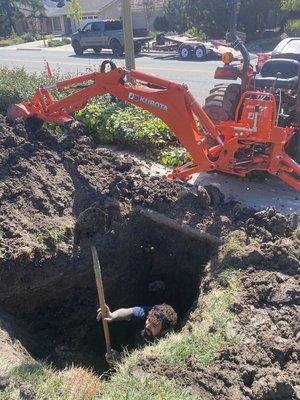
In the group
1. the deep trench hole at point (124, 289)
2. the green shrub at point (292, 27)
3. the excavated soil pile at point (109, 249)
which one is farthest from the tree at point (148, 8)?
the deep trench hole at point (124, 289)

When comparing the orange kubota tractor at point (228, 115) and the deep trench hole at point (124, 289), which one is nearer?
the deep trench hole at point (124, 289)

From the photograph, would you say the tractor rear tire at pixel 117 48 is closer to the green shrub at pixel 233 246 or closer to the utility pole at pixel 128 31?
the utility pole at pixel 128 31

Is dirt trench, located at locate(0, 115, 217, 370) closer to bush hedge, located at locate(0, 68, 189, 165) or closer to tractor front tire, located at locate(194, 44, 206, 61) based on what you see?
bush hedge, located at locate(0, 68, 189, 165)

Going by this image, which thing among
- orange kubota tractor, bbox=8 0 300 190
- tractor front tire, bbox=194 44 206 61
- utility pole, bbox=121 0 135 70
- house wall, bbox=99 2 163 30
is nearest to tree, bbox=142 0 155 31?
house wall, bbox=99 2 163 30

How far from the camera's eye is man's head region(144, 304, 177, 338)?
5539 millimetres

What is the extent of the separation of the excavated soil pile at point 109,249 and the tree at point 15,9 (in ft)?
149

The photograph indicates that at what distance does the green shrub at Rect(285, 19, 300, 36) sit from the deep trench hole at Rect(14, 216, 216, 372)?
985 inches

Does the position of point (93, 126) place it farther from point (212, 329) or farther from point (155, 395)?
point (155, 395)

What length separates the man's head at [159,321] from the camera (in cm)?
554

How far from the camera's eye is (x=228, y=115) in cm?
809

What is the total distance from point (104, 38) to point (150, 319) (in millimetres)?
24809

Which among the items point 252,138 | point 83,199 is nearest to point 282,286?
point 252,138

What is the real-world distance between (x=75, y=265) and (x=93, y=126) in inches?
163

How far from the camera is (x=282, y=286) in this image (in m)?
5.24
